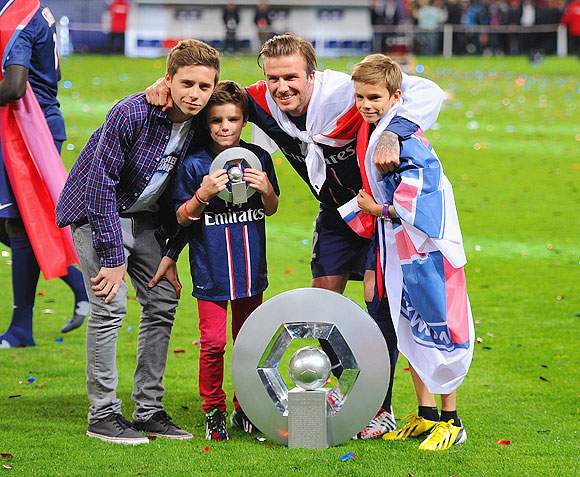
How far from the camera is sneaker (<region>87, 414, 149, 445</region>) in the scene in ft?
12.9

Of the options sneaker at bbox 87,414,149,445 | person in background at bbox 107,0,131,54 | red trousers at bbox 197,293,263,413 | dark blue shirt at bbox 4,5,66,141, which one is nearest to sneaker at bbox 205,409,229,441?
red trousers at bbox 197,293,263,413

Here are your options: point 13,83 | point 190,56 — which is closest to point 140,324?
point 190,56

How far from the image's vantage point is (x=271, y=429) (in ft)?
12.7

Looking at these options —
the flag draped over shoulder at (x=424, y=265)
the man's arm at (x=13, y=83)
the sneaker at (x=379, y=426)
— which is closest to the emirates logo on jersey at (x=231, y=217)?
the flag draped over shoulder at (x=424, y=265)

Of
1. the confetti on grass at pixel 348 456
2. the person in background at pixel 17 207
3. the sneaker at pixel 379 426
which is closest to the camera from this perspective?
the confetti on grass at pixel 348 456

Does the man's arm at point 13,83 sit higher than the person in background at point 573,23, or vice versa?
the person in background at point 573,23

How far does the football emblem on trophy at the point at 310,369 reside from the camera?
377 centimetres

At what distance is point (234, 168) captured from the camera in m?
3.83

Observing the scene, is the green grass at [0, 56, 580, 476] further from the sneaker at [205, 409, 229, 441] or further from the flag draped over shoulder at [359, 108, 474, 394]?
the flag draped over shoulder at [359, 108, 474, 394]

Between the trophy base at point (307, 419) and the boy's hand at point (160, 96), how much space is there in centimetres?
135

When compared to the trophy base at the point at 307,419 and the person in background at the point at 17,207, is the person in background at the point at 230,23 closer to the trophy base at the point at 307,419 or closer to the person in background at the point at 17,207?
the person in background at the point at 17,207

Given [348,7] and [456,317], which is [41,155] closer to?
[456,317]

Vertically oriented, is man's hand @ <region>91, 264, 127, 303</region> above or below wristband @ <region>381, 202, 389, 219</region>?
below

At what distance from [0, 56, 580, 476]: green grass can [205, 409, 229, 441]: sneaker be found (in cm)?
6
